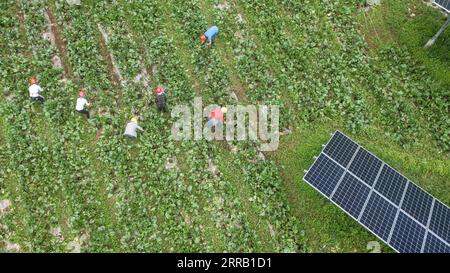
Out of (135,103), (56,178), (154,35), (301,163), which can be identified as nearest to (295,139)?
(301,163)

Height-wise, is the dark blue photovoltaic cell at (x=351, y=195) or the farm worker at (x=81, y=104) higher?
the dark blue photovoltaic cell at (x=351, y=195)

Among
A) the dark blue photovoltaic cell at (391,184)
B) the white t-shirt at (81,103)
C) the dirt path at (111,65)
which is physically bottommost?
the white t-shirt at (81,103)

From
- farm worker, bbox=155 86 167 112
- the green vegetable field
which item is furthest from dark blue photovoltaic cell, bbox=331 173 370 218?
farm worker, bbox=155 86 167 112

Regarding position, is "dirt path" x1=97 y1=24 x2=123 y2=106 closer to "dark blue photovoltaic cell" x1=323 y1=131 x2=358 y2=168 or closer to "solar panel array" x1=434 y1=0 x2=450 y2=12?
"dark blue photovoltaic cell" x1=323 y1=131 x2=358 y2=168

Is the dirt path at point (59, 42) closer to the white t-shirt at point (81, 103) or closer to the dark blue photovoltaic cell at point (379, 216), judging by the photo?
the white t-shirt at point (81, 103)

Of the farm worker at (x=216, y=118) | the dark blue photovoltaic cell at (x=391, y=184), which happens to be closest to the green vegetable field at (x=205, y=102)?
the farm worker at (x=216, y=118)
